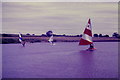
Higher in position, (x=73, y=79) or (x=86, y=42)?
(x=86, y=42)

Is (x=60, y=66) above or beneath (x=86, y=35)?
beneath

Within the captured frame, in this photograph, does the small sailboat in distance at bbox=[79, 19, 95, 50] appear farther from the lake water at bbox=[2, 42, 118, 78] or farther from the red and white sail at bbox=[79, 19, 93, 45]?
the lake water at bbox=[2, 42, 118, 78]

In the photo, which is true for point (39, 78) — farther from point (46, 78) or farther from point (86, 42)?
point (86, 42)

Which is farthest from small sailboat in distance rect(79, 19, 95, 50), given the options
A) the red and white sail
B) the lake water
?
the lake water

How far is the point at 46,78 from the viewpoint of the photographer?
18.8 m

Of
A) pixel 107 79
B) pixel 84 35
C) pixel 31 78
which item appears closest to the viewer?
pixel 107 79

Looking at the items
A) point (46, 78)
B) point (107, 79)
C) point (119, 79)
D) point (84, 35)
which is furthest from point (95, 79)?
point (84, 35)

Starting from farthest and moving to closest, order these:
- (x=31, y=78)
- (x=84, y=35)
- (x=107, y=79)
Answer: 1. (x=84, y=35)
2. (x=31, y=78)
3. (x=107, y=79)

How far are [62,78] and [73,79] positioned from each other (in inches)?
45.9

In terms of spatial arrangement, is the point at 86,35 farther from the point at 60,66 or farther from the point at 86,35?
the point at 60,66

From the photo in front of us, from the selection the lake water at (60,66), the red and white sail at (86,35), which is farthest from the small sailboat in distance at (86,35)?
the lake water at (60,66)

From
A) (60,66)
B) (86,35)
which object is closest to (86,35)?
(86,35)

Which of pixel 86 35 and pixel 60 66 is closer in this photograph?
pixel 60 66

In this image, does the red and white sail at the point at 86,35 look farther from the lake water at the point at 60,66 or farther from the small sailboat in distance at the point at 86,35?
the lake water at the point at 60,66
